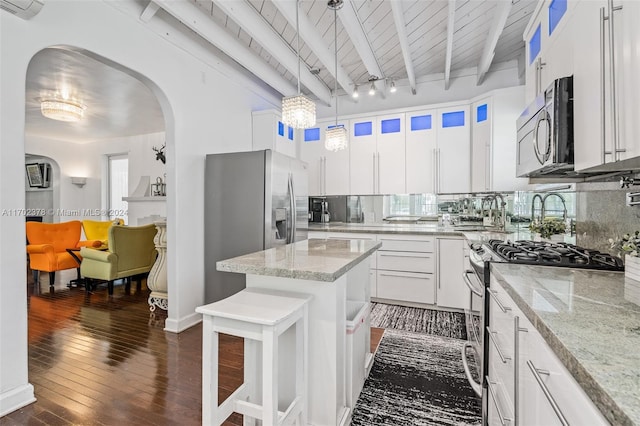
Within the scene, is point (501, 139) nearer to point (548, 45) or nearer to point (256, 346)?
point (548, 45)

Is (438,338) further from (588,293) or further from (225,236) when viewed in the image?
(225,236)

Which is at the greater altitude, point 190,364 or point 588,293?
Result: point 588,293

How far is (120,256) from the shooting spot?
159 inches

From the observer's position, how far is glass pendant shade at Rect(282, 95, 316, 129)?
2211 millimetres

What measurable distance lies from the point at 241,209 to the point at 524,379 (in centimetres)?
261

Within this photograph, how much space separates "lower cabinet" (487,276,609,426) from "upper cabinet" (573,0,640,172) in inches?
25.9

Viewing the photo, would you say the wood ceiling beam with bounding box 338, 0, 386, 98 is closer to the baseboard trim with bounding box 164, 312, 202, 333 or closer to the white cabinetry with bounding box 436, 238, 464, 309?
the white cabinetry with bounding box 436, 238, 464, 309

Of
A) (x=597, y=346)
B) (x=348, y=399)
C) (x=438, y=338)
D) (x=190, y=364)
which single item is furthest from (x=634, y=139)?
(x=190, y=364)

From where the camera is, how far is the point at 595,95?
1.13 m

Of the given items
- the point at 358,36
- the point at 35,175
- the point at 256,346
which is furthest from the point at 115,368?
the point at 35,175

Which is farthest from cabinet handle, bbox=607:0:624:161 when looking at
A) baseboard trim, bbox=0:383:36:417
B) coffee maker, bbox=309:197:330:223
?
coffee maker, bbox=309:197:330:223

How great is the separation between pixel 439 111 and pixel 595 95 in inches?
115

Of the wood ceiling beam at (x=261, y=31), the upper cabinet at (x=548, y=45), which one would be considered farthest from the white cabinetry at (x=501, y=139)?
the wood ceiling beam at (x=261, y=31)

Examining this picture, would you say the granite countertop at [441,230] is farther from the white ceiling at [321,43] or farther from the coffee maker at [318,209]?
the white ceiling at [321,43]
